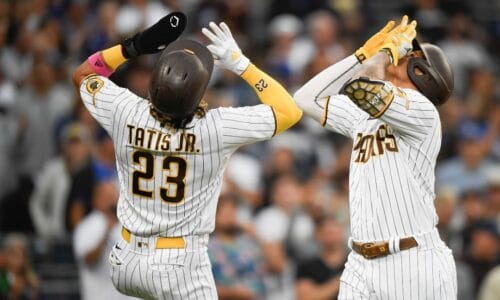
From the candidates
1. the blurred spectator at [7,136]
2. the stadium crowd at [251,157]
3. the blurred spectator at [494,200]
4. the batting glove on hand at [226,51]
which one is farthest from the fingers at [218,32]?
the blurred spectator at [7,136]

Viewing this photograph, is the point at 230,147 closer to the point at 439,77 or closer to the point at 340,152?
the point at 439,77

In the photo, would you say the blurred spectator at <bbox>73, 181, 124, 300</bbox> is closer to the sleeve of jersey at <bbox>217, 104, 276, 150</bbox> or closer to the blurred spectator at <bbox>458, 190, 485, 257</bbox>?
the sleeve of jersey at <bbox>217, 104, 276, 150</bbox>

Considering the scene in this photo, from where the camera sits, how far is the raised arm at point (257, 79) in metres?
7.23

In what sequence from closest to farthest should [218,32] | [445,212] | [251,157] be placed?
[218,32], [445,212], [251,157]

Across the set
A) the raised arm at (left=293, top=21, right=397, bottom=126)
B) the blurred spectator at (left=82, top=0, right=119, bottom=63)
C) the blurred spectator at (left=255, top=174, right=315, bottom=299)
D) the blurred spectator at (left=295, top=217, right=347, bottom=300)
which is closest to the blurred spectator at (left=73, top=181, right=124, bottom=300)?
the blurred spectator at (left=295, top=217, right=347, bottom=300)

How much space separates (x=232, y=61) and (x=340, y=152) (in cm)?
669

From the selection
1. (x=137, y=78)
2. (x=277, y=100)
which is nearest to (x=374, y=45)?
(x=277, y=100)

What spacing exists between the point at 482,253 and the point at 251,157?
2819 mm

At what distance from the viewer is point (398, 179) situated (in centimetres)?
722

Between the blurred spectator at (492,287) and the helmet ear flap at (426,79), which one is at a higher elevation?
the helmet ear flap at (426,79)

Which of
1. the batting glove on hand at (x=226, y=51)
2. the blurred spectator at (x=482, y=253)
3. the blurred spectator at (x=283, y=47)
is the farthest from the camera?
the blurred spectator at (x=283, y=47)

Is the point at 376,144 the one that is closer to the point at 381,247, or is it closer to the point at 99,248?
the point at 381,247

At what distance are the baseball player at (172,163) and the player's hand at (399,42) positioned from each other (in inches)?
25.7

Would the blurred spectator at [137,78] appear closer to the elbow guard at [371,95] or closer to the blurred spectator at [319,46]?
the blurred spectator at [319,46]
